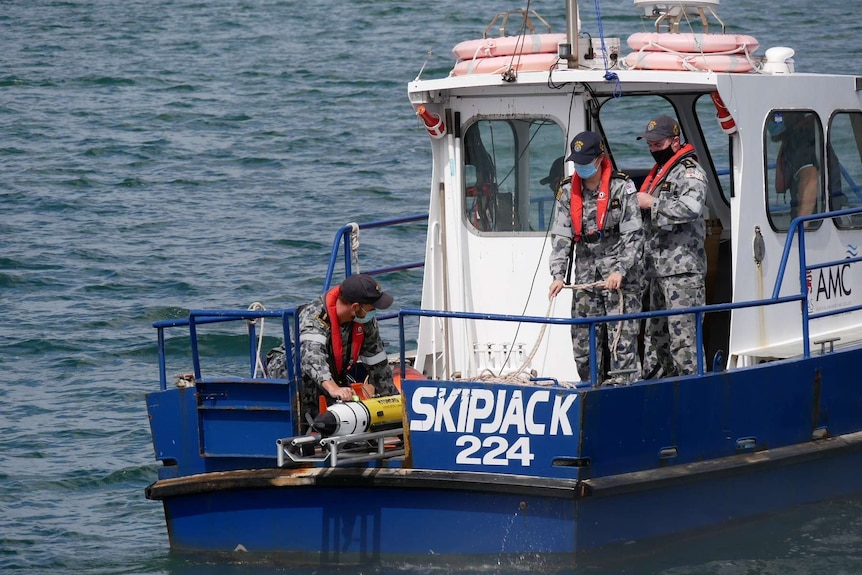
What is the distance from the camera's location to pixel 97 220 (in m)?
18.3

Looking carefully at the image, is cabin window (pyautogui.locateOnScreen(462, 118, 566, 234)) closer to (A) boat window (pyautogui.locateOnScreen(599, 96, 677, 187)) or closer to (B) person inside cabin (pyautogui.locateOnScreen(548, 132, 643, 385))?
(B) person inside cabin (pyautogui.locateOnScreen(548, 132, 643, 385))

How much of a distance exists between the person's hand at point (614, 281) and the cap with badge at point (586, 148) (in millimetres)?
668

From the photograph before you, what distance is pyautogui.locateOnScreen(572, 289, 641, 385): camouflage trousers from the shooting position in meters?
8.29

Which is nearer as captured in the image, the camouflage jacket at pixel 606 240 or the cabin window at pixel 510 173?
the camouflage jacket at pixel 606 240

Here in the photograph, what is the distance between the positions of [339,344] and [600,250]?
1.64 m

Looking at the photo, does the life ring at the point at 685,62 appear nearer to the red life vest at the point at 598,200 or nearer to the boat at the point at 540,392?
the boat at the point at 540,392

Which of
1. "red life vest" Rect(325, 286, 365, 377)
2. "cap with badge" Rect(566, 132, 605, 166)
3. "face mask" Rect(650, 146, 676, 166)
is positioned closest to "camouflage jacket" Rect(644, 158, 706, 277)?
"face mask" Rect(650, 146, 676, 166)

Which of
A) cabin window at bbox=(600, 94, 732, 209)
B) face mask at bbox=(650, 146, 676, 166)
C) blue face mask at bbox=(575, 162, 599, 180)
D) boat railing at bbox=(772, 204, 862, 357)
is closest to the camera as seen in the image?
blue face mask at bbox=(575, 162, 599, 180)

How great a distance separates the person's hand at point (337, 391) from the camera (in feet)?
25.8

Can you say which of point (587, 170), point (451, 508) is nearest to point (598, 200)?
point (587, 170)

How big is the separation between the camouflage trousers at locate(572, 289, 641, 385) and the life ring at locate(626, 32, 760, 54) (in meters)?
1.60

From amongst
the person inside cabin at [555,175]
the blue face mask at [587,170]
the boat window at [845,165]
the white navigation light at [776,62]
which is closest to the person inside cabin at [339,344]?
the blue face mask at [587,170]

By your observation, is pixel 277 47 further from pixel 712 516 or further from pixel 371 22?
pixel 712 516

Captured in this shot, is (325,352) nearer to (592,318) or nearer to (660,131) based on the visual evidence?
(592,318)
